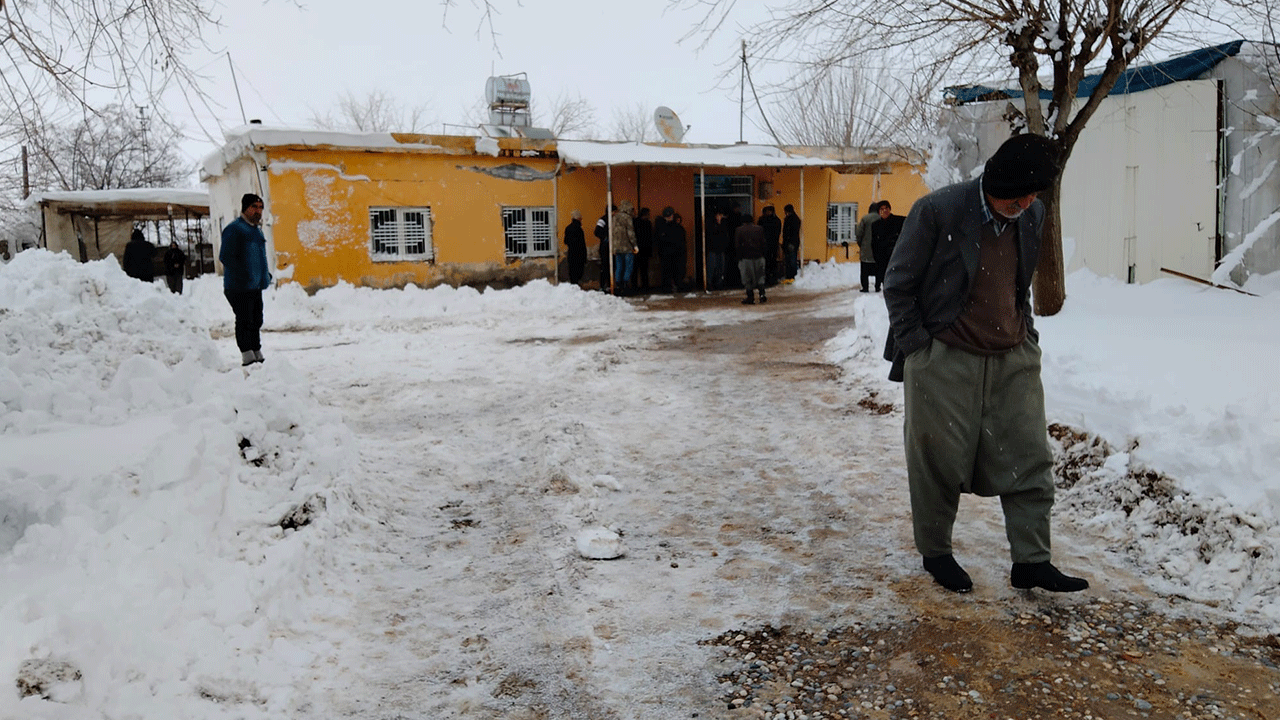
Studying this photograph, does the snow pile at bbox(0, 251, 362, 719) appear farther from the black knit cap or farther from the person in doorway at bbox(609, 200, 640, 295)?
the person in doorway at bbox(609, 200, 640, 295)

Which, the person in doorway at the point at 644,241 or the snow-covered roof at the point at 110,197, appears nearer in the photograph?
the person in doorway at the point at 644,241

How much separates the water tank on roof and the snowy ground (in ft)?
42.0

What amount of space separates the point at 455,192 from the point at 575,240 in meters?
2.45

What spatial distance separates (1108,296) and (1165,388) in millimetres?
4997

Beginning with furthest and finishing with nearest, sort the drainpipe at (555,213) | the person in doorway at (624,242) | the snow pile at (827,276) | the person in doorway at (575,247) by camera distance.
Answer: the snow pile at (827,276), the drainpipe at (555,213), the person in doorway at (575,247), the person in doorway at (624,242)

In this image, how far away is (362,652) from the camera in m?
3.17

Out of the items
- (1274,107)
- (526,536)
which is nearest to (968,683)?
(526,536)

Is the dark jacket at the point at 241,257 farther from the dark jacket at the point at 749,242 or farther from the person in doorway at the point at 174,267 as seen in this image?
the person in doorway at the point at 174,267

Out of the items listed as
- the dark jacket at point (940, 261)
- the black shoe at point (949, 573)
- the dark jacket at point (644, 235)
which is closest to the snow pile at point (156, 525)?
the black shoe at point (949, 573)

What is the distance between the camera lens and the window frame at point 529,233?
1784cm

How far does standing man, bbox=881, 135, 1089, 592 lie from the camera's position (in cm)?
336

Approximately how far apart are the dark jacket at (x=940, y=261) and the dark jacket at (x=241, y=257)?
20.6 feet

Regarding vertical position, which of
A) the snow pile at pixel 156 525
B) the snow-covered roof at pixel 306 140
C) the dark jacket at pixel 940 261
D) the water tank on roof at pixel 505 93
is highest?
the water tank on roof at pixel 505 93

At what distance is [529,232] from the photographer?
1811 centimetres
